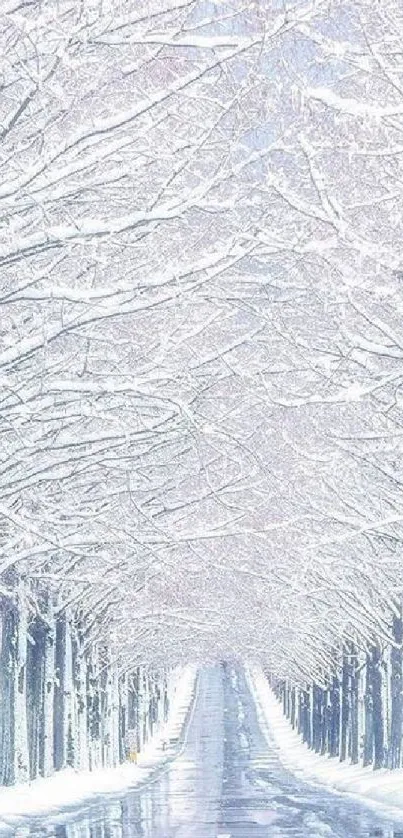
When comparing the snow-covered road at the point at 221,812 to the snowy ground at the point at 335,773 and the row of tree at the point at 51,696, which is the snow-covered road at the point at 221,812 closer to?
the snowy ground at the point at 335,773

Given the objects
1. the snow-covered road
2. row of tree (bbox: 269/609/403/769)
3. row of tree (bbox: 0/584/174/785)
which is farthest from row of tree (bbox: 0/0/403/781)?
row of tree (bbox: 269/609/403/769)

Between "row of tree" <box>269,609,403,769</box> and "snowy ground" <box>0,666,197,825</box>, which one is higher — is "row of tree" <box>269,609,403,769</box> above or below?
above

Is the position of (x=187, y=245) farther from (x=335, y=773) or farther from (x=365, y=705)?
(x=365, y=705)

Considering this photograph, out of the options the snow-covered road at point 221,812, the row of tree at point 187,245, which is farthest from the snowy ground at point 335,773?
the row of tree at point 187,245

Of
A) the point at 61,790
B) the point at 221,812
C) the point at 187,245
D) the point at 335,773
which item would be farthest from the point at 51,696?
the point at 187,245

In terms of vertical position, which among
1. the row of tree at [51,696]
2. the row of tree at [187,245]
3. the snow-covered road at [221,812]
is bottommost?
the snow-covered road at [221,812]

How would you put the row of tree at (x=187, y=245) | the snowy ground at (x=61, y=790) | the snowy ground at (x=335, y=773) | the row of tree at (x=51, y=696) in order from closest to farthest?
the row of tree at (x=187, y=245) < the snowy ground at (x=61, y=790) < the snowy ground at (x=335, y=773) < the row of tree at (x=51, y=696)

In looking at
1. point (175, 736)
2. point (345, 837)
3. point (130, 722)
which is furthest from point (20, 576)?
point (175, 736)

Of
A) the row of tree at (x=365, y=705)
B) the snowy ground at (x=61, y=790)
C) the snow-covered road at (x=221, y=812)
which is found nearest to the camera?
the snow-covered road at (x=221, y=812)

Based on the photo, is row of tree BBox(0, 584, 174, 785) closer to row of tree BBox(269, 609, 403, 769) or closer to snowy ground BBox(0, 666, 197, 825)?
snowy ground BBox(0, 666, 197, 825)
